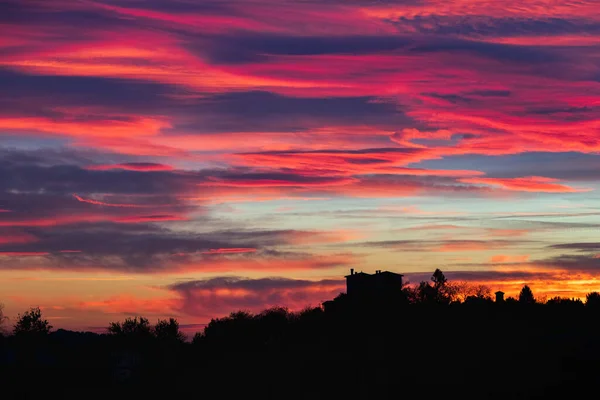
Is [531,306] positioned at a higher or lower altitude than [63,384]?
higher

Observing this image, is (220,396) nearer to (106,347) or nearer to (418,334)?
(418,334)

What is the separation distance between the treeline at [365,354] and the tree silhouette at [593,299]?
0.33 m

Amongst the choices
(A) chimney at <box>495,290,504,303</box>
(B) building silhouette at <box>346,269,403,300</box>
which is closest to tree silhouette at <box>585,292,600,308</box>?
(A) chimney at <box>495,290,504,303</box>

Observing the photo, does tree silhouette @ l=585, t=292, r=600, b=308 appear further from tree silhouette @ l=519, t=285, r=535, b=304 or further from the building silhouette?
the building silhouette

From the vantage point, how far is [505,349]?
3735 inches

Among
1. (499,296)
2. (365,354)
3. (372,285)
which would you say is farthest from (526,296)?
(365,354)

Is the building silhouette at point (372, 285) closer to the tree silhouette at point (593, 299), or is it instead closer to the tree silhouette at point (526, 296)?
the tree silhouette at point (526, 296)

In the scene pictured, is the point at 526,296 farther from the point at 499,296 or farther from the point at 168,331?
the point at 168,331

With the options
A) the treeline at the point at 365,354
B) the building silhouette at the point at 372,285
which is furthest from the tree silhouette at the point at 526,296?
the building silhouette at the point at 372,285

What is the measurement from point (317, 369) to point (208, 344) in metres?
42.3

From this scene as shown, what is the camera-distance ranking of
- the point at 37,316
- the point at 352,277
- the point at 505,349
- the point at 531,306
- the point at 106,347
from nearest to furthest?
the point at 505,349 → the point at 531,306 → the point at 352,277 → the point at 106,347 → the point at 37,316

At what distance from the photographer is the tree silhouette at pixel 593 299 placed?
12225 centimetres

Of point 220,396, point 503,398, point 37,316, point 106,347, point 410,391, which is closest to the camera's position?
point 503,398

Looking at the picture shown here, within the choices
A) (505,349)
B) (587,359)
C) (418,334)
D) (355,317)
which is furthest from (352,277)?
(587,359)
